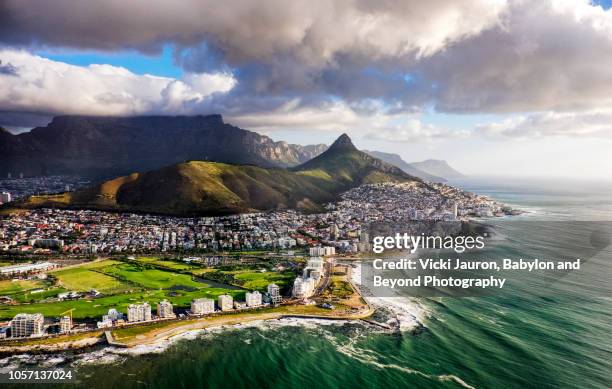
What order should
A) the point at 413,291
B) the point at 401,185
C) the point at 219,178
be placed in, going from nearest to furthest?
the point at 413,291
the point at 219,178
the point at 401,185

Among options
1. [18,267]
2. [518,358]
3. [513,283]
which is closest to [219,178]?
[18,267]

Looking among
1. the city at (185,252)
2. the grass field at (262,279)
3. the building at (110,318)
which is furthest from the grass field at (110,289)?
the grass field at (262,279)

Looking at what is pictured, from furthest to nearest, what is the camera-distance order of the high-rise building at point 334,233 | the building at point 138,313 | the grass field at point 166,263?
1. the high-rise building at point 334,233
2. the grass field at point 166,263
3. the building at point 138,313

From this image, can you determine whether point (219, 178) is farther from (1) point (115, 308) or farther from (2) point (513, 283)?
(2) point (513, 283)

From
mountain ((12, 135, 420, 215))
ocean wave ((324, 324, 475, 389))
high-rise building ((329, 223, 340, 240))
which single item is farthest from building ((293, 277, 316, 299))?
mountain ((12, 135, 420, 215))

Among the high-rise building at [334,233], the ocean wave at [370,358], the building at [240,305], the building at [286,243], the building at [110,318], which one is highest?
the high-rise building at [334,233]

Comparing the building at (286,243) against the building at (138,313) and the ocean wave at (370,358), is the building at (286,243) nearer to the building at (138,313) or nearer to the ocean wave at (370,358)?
the building at (138,313)
